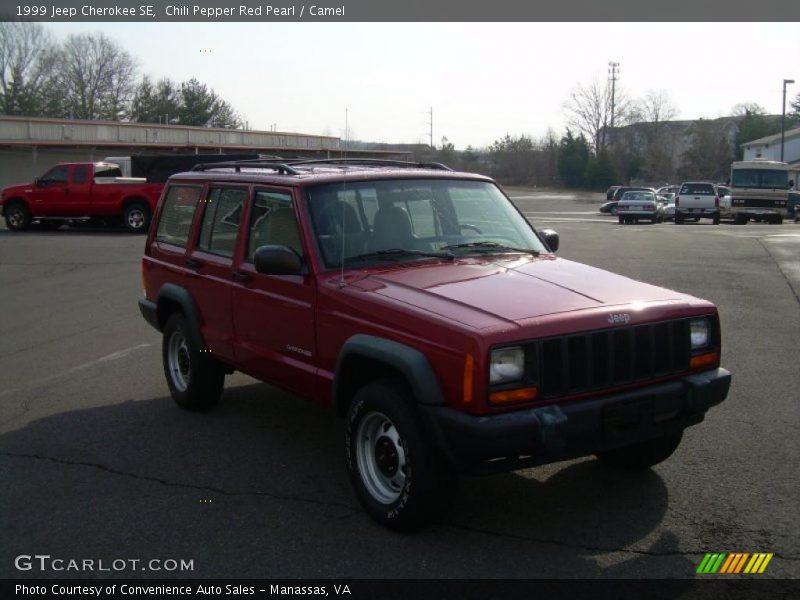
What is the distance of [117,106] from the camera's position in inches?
2694

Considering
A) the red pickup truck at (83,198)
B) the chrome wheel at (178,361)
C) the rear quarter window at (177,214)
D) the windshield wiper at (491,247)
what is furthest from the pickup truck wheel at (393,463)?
the red pickup truck at (83,198)

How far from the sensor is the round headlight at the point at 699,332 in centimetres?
454

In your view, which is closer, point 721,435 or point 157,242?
point 721,435

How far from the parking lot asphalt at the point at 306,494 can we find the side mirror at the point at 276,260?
4.29ft

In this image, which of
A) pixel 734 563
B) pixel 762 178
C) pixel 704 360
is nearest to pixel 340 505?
pixel 734 563

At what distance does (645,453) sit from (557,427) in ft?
4.60

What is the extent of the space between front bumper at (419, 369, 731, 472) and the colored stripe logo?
0.65 m

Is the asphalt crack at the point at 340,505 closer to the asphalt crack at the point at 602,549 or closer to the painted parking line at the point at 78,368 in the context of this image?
the asphalt crack at the point at 602,549

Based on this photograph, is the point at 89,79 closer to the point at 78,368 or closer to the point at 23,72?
the point at 23,72

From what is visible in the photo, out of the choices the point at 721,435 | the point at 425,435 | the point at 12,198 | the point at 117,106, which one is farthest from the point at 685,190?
the point at 117,106

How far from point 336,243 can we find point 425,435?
152cm

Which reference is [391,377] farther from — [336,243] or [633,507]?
[633,507]

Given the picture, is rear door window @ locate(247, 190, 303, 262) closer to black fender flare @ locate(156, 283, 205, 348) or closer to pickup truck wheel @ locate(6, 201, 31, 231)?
black fender flare @ locate(156, 283, 205, 348)

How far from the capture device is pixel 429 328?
4.06m
